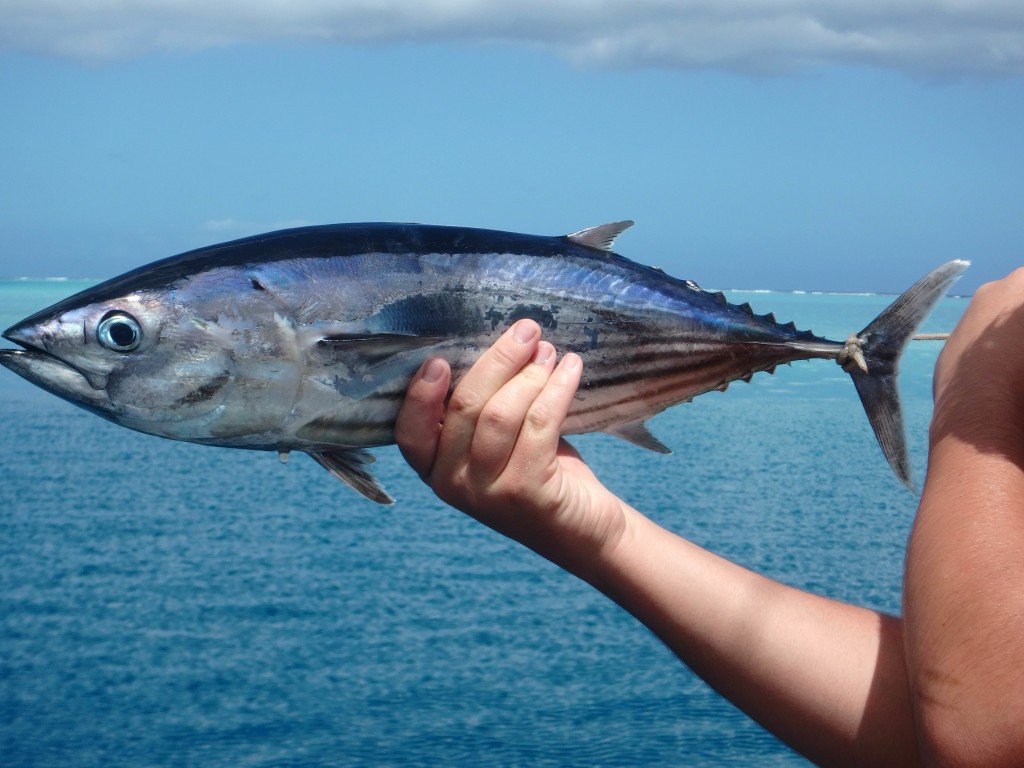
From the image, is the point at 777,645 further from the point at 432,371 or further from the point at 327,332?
the point at 327,332

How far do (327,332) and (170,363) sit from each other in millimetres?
260

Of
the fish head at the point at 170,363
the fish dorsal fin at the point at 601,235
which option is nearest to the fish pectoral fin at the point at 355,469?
the fish head at the point at 170,363

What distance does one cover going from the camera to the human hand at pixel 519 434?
1.72 metres

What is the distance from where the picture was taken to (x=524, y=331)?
68.6 inches

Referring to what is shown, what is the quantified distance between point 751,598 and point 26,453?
1816 cm

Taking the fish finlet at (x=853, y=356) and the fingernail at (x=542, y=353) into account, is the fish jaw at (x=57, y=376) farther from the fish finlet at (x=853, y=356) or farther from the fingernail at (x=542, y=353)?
the fish finlet at (x=853, y=356)

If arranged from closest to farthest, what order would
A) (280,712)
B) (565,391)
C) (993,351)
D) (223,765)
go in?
1. (993,351)
2. (565,391)
3. (223,765)
4. (280,712)

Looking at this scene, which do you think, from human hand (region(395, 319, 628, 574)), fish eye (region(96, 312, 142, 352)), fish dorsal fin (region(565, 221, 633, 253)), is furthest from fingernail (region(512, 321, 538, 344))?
fish eye (region(96, 312, 142, 352))

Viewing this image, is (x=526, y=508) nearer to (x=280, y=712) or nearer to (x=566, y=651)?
(x=280, y=712)

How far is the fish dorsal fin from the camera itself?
1958 mm

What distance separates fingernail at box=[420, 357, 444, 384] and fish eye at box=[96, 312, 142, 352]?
1.56 ft

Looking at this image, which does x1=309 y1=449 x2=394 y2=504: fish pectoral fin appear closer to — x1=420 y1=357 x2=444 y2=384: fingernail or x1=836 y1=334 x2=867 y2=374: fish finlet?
x1=420 y1=357 x2=444 y2=384: fingernail

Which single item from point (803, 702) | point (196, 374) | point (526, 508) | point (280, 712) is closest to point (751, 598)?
point (803, 702)

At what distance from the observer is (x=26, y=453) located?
691 inches
